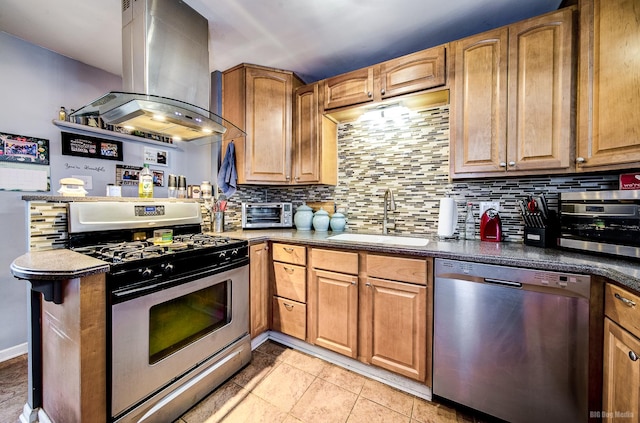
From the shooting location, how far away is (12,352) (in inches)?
75.5

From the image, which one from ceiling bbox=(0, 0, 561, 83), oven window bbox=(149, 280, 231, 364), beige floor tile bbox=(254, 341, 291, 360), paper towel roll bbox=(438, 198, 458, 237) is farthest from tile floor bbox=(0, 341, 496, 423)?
ceiling bbox=(0, 0, 561, 83)

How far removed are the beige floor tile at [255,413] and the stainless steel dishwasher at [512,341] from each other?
944mm

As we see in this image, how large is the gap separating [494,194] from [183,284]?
219cm

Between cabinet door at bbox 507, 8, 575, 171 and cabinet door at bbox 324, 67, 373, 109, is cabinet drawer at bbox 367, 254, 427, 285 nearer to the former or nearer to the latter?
cabinet door at bbox 507, 8, 575, 171

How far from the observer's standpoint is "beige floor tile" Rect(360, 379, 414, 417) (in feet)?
4.78

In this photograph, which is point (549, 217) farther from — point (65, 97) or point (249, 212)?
point (65, 97)

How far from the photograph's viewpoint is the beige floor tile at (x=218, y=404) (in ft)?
4.51

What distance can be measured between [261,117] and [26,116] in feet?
5.91

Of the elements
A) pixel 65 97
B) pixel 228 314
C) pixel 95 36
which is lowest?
pixel 228 314

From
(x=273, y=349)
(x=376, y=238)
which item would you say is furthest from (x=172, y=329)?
(x=376, y=238)

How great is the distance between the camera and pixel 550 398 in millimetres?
1191

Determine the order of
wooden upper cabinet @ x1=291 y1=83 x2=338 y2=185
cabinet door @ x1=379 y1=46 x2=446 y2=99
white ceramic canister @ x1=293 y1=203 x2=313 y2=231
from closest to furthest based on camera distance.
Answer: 1. cabinet door @ x1=379 y1=46 x2=446 y2=99
2. wooden upper cabinet @ x1=291 y1=83 x2=338 y2=185
3. white ceramic canister @ x1=293 y1=203 x2=313 y2=231

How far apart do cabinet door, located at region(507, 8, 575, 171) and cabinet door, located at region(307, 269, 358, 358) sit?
4.36ft

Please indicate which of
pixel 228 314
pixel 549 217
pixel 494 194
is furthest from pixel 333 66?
pixel 228 314
